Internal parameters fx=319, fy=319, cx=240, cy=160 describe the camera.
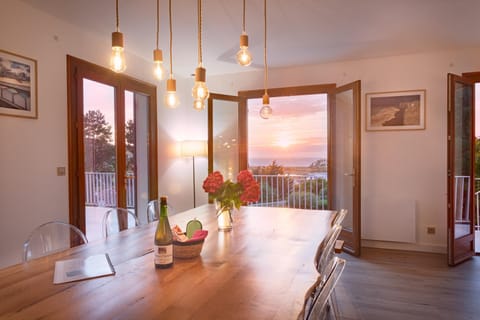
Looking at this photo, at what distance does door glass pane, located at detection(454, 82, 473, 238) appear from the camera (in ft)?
12.8

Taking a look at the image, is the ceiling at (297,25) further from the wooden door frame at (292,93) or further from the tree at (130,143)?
the tree at (130,143)

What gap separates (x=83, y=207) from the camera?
3350 mm

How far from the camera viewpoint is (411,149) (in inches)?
171

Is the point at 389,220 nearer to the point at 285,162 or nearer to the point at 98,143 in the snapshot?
the point at 285,162

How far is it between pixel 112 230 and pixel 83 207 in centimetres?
99

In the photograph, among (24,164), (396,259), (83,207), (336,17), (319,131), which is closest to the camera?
(24,164)

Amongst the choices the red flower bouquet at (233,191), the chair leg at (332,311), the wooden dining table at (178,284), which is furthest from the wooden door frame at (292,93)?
the wooden dining table at (178,284)

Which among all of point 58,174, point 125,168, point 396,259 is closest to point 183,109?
point 125,168

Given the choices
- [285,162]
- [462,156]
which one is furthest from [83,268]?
[285,162]

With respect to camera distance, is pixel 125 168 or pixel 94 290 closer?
pixel 94 290

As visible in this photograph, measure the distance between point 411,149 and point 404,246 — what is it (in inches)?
52.4

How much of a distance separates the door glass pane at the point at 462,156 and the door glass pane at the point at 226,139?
2.99 m

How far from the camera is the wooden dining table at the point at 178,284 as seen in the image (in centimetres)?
107

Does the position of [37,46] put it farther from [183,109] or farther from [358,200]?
[358,200]
